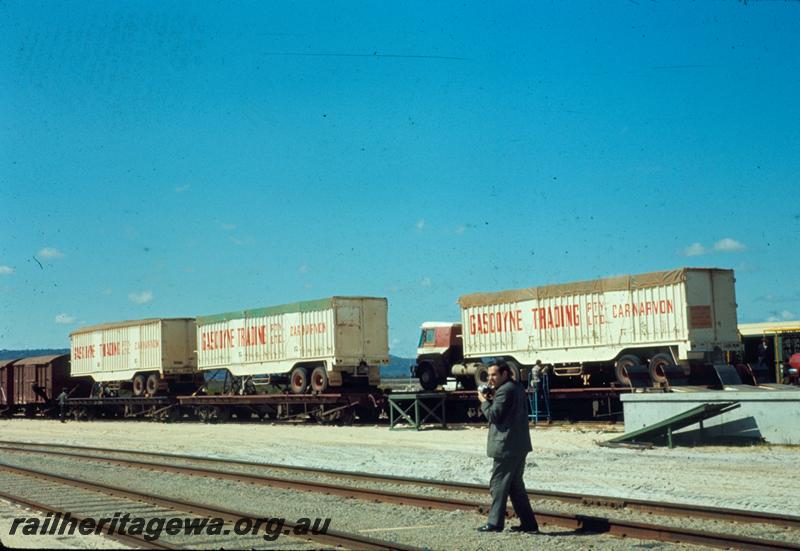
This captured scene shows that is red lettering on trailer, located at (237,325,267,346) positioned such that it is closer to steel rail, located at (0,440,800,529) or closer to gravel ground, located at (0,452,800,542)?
gravel ground, located at (0,452,800,542)

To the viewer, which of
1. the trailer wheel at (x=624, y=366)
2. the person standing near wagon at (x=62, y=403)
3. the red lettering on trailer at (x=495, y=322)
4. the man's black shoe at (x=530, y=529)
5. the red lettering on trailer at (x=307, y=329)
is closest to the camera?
the man's black shoe at (x=530, y=529)

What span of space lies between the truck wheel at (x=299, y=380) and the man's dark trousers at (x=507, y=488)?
21.7 m

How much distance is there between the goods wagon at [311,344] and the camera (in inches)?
1171

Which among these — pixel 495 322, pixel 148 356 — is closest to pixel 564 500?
pixel 495 322

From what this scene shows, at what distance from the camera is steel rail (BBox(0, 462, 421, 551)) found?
342 inches

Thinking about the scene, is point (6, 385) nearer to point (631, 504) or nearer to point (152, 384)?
point (152, 384)

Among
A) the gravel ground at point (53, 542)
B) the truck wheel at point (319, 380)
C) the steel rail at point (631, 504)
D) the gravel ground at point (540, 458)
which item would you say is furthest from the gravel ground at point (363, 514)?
the truck wheel at point (319, 380)

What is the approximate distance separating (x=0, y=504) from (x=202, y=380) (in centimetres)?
2488

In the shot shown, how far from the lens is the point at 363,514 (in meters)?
11.0

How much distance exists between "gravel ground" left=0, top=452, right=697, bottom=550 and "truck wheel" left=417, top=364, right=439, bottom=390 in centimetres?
1527

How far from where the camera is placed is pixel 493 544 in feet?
29.1

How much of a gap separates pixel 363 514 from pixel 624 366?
15398 millimetres

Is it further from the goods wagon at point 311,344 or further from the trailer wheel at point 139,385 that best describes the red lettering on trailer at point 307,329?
the trailer wheel at point 139,385

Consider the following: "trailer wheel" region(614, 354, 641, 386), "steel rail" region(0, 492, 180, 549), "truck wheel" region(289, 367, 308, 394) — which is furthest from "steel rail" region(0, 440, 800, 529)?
"truck wheel" region(289, 367, 308, 394)
